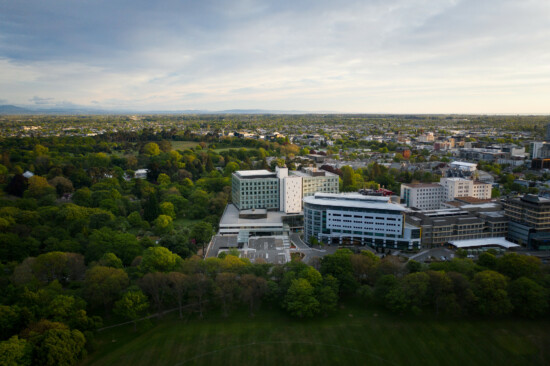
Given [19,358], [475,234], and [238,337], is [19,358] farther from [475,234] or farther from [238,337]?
[475,234]

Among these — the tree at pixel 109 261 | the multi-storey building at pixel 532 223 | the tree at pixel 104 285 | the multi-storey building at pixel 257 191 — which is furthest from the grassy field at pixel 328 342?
the multi-storey building at pixel 257 191

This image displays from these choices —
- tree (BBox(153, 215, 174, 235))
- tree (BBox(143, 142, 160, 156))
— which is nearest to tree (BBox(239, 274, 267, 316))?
tree (BBox(153, 215, 174, 235))

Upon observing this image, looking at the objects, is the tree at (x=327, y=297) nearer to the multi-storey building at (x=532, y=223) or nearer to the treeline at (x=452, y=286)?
the treeline at (x=452, y=286)

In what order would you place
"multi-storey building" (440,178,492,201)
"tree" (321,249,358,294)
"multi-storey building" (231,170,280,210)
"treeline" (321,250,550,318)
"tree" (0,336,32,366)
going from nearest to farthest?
"tree" (0,336,32,366)
"treeline" (321,250,550,318)
"tree" (321,249,358,294)
"multi-storey building" (231,170,280,210)
"multi-storey building" (440,178,492,201)

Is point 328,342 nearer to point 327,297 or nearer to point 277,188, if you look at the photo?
point 327,297

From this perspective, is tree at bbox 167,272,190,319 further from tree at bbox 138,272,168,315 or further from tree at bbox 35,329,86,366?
tree at bbox 35,329,86,366

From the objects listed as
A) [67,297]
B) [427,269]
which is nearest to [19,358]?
[67,297]
